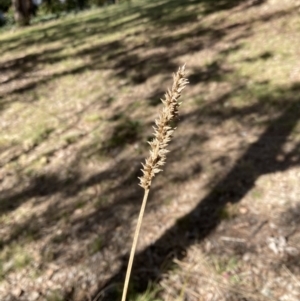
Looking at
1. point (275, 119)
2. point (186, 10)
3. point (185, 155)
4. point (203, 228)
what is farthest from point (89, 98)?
point (186, 10)

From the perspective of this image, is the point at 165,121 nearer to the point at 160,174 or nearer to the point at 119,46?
the point at 160,174

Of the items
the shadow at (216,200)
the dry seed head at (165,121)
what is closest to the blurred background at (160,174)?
the shadow at (216,200)

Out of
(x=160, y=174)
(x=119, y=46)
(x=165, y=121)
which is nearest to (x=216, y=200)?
(x=160, y=174)

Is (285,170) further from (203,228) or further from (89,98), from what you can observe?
(89,98)

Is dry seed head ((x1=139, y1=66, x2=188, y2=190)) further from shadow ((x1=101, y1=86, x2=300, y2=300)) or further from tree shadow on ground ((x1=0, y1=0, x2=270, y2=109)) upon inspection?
tree shadow on ground ((x1=0, y1=0, x2=270, y2=109))

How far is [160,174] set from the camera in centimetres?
475

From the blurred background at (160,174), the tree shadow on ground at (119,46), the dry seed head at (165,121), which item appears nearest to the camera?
the dry seed head at (165,121)

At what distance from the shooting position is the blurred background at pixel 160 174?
134 inches

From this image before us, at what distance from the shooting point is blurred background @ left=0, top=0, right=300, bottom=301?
341 cm

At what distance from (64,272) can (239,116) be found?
149 inches

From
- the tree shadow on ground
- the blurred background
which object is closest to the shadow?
the blurred background

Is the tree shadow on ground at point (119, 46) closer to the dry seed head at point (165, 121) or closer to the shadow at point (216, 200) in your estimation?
the shadow at point (216, 200)

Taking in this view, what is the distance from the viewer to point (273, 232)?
373 cm

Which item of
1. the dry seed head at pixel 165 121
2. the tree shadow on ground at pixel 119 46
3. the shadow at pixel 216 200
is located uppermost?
the dry seed head at pixel 165 121
